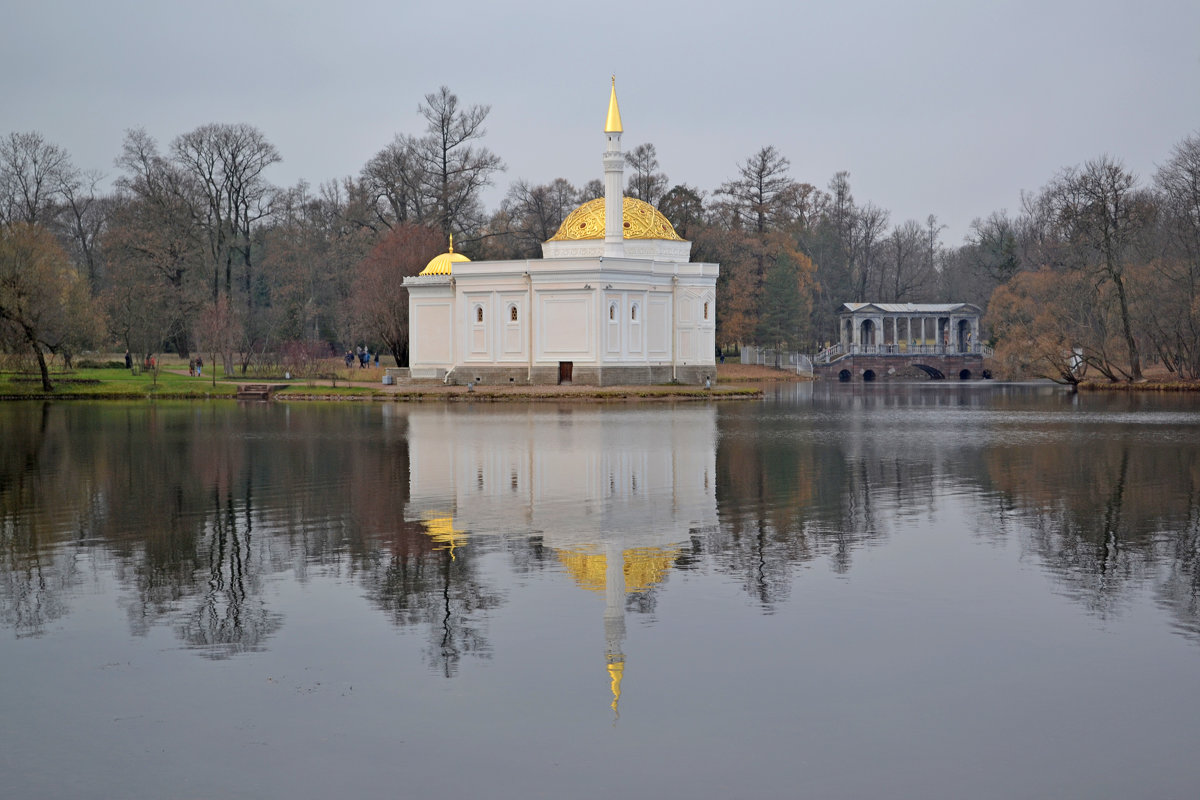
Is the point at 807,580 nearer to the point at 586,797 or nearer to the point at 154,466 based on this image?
the point at 586,797

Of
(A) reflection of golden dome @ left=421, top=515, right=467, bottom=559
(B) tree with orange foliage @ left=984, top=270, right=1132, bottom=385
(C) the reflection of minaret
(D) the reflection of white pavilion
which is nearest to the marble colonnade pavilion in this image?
(B) tree with orange foliage @ left=984, top=270, right=1132, bottom=385

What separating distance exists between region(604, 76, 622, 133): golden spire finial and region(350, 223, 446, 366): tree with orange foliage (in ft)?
44.6

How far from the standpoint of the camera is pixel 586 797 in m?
6.68

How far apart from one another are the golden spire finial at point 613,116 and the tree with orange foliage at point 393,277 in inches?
535

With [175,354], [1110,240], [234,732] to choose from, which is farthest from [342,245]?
[234,732]

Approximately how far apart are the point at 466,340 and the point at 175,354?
3050 cm

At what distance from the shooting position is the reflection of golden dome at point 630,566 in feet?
38.5

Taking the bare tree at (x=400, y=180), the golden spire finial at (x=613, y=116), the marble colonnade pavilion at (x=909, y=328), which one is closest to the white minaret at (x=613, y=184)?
the golden spire finial at (x=613, y=116)

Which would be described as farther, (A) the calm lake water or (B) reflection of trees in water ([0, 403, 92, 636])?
(B) reflection of trees in water ([0, 403, 92, 636])

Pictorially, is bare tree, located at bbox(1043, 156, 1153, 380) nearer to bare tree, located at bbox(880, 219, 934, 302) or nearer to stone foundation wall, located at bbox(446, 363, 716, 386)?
stone foundation wall, located at bbox(446, 363, 716, 386)

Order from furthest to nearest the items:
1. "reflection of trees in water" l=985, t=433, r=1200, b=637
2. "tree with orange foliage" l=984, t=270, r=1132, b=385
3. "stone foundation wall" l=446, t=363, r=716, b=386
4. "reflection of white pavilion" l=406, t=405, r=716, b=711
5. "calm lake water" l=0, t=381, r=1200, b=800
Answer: "tree with orange foliage" l=984, t=270, r=1132, b=385 < "stone foundation wall" l=446, t=363, r=716, b=386 < "reflection of white pavilion" l=406, t=405, r=716, b=711 < "reflection of trees in water" l=985, t=433, r=1200, b=637 < "calm lake water" l=0, t=381, r=1200, b=800

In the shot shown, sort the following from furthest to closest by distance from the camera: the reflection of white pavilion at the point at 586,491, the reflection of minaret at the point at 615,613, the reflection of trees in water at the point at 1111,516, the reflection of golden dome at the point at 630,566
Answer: the reflection of white pavilion at the point at 586,491 → the reflection of golden dome at the point at 630,566 → the reflection of trees in water at the point at 1111,516 → the reflection of minaret at the point at 615,613

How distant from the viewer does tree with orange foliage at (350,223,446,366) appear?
67.0 meters

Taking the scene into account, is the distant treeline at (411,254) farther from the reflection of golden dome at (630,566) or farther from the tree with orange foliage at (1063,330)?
the reflection of golden dome at (630,566)
